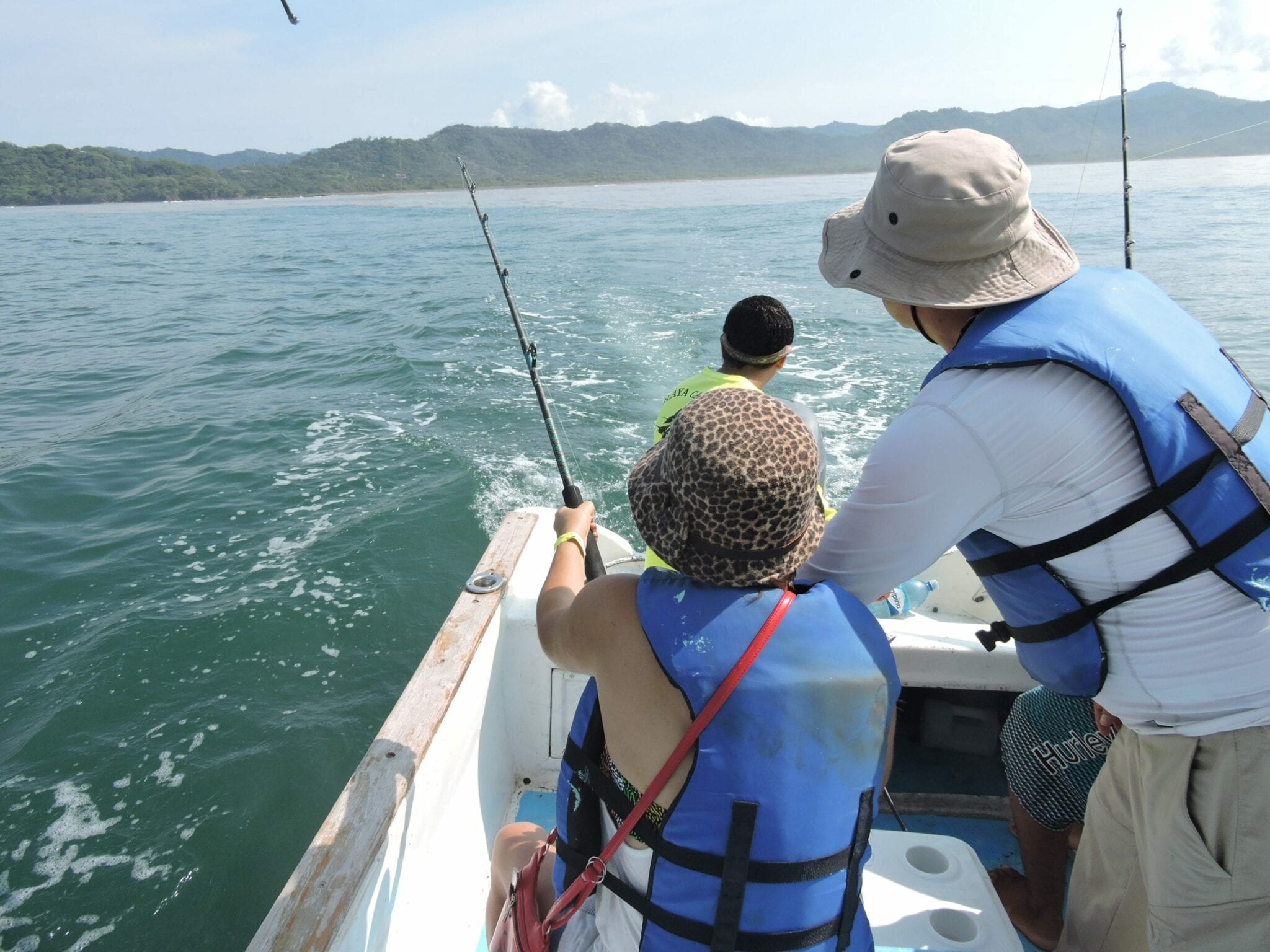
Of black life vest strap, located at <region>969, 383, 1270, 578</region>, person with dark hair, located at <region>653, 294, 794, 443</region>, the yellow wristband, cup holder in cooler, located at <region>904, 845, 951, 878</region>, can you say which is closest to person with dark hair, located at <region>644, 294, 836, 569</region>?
person with dark hair, located at <region>653, 294, 794, 443</region>

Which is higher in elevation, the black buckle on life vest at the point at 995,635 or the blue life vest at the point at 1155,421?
the blue life vest at the point at 1155,421

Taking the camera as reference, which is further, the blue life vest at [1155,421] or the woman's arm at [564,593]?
the woman's arm at [564,593]

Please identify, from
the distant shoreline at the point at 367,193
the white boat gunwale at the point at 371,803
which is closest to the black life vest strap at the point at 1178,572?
the white boat gunwale at the point at 371,803

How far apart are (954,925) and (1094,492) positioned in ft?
3.97

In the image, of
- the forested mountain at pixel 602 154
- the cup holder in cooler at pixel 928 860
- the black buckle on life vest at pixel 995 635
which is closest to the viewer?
the black buckle on life vest at pixel 995 635

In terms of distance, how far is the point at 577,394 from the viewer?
850 centimetres

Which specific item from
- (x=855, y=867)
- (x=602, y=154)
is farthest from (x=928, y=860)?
(x=602, y=154)

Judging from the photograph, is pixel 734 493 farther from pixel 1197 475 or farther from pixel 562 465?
pixel 562 465

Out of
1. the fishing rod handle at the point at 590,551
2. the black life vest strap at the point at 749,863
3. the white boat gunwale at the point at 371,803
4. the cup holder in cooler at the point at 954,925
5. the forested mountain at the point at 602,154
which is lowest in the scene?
the forested mountain at the point at 602,154

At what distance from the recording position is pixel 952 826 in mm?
2584

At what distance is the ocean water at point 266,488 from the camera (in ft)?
11.3

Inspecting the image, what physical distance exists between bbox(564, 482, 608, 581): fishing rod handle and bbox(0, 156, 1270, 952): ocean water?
2.22 metres

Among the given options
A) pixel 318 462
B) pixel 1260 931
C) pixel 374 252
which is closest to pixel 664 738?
pixel 1260 931

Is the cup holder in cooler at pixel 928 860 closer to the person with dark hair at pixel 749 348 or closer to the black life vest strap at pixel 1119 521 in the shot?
the black life vest strap at pixel 1119 521
